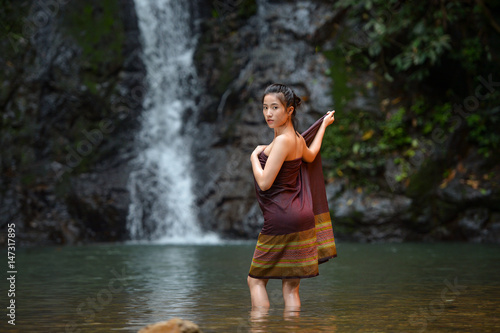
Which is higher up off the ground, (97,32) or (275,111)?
(97,32)

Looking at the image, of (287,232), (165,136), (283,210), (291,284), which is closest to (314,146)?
(283,210)

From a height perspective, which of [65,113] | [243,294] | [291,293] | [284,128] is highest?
[65,113]

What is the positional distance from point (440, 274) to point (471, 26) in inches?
389

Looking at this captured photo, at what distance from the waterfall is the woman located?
10.6m

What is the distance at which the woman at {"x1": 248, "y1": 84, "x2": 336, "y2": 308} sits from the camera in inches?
180

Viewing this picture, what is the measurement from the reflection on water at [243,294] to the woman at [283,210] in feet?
0.96

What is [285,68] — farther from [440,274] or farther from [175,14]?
[440,274]

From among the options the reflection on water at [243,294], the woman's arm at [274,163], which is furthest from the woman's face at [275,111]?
the reflection on water at [243,294]

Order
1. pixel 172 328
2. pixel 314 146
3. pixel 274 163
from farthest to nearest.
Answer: pixel 314 146
pixel 274 163
pixel 172 328

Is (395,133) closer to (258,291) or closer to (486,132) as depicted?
(486,132)

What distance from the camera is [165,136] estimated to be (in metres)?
17.7

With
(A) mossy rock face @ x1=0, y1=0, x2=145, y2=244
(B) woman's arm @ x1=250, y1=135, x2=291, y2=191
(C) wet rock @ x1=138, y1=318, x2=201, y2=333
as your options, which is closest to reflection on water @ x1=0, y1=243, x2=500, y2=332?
(C) wet rock @ x1=138, y1=318, x2=201, y2=333

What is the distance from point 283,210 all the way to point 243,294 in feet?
5.29

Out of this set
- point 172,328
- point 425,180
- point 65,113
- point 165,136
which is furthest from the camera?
point 165,136
